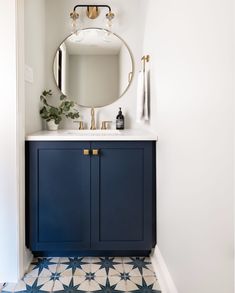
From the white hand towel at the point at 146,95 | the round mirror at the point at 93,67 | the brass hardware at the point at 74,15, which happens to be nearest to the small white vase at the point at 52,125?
the round mirror at the point at 93,67

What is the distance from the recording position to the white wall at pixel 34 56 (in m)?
2.10

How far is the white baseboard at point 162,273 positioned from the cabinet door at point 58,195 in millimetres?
526

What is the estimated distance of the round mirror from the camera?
265cm

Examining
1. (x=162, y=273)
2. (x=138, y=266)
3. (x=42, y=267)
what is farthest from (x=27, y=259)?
(x=162, y=273)

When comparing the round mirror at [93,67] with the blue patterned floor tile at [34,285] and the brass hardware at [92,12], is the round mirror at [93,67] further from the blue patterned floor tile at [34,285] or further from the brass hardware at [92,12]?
the blue patterned floor tile at [34,285]

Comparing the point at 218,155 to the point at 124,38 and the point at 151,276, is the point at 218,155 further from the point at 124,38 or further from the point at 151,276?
the point at 124,38

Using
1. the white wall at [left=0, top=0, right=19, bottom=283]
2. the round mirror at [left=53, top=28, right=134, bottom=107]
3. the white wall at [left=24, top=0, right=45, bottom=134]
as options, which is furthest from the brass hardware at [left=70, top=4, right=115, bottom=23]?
the white wall at [left=0, top=0, right=19, bottom=283]

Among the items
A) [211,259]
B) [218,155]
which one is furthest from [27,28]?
[211,259]

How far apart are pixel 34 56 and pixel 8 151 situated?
91 centimetres

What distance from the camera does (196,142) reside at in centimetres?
117

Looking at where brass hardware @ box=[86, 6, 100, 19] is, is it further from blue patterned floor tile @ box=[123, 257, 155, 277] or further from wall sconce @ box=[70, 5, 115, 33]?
blue patterned floor tile @ box=[123, 257, 155, 277]

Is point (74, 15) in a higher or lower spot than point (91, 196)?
higher

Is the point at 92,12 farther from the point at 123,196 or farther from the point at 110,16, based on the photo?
the point at 123,196

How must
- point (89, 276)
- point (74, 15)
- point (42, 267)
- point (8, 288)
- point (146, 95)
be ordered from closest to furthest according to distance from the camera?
1. point (8, 288)
2. point (89, 276)
3. point (42, 267)
4. point (146, 95)
5. point (74, 15)
